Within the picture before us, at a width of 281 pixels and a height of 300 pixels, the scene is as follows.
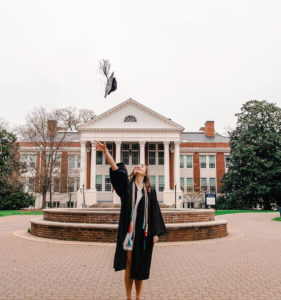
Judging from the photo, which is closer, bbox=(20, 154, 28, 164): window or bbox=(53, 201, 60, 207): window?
bbox=(53, 201, 60, 207): window

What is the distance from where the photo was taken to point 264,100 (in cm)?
3800

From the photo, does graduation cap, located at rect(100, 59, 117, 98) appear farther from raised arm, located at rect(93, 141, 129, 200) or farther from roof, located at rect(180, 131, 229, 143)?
roof, located at rect(180, 131, 229, 143)

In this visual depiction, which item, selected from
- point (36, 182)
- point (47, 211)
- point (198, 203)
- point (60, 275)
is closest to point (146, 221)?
point (60, 275)

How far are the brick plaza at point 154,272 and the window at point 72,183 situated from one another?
32.5m

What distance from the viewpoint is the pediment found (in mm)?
39344

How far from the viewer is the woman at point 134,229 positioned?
376 cm

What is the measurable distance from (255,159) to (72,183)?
25.6m

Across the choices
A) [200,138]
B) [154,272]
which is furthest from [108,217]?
[200,138]

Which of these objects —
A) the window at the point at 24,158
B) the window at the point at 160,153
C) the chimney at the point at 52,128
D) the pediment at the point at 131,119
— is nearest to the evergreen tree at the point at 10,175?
the window at the point at 24,158

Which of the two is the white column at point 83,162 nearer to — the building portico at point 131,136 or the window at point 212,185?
the building portico at point 131,136

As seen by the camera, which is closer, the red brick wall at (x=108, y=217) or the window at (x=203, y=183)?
the red brick wall at (x=108, y=217)

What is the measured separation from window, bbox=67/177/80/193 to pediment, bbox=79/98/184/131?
824cm

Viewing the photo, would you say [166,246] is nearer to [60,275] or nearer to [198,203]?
[60,275]

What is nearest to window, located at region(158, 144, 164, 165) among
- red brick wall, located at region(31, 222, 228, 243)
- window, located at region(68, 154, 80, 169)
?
window, located at region(68, 154, 80, 169)
